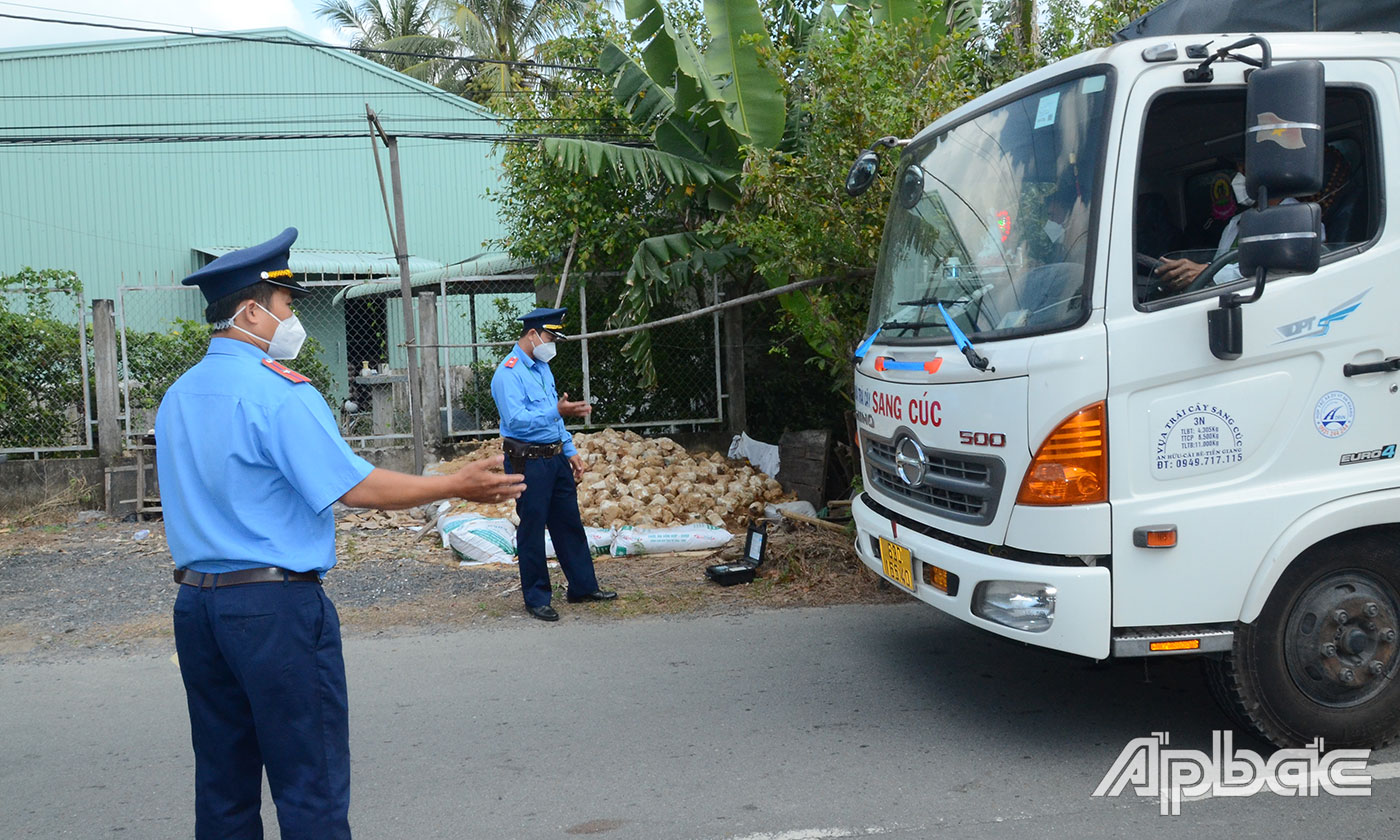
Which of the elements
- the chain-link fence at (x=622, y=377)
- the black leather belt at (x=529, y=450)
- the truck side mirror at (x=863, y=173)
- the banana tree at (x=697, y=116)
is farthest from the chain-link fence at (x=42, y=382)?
the truck side mirror at (x=863, y=173)

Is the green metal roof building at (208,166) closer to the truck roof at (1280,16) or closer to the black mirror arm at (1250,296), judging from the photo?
the truck roof at (1280,16)

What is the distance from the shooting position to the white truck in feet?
12.0

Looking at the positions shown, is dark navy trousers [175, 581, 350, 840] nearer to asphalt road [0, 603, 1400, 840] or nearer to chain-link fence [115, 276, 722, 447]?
asphalt road [0, 603, 1400, 840]

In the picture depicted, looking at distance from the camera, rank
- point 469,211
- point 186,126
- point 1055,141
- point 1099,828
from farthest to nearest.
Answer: point 469,211 → point 186,126 → point 1055,141 → point 1099,828

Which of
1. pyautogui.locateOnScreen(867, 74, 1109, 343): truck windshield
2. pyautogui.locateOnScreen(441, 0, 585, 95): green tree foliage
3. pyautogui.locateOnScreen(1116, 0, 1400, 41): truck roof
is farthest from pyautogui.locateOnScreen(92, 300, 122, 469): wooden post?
pyautogui.locateOnScreen(441, 0, 585, 95): green tree foliage

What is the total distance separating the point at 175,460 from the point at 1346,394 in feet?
12.6

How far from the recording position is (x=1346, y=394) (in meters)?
3.75

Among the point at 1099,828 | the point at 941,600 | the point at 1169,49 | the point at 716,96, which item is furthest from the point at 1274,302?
the point at 716,96

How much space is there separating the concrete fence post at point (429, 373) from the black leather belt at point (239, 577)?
25.4 feet

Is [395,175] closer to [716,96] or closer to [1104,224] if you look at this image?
[716,96]

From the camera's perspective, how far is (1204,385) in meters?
3.67

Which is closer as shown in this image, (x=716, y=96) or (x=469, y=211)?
(x=716, y=96)

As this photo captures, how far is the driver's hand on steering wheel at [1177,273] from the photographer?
380cm

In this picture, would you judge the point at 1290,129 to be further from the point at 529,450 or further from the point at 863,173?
the point at 529,450
